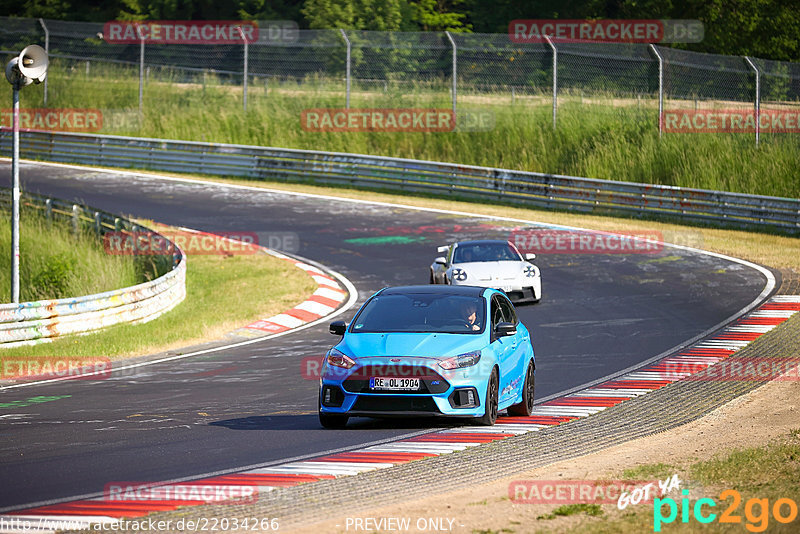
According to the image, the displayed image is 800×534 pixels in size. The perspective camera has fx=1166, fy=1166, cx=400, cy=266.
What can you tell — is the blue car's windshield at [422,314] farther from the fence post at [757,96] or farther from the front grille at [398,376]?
the fence post at [757,96]

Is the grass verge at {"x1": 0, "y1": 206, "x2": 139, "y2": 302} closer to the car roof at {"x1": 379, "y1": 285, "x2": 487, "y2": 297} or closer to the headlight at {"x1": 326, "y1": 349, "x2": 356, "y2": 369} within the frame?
the car roof at {"x1": 379, "y1": 285, "x2": 487, "y2": 297}

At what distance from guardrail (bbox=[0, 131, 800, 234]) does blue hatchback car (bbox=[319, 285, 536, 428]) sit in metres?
19.8

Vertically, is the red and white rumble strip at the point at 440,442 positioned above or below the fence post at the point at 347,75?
below

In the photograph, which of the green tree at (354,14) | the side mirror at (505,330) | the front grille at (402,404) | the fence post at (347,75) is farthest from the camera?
the green tree at (354,14)

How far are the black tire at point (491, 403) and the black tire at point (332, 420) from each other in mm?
1328

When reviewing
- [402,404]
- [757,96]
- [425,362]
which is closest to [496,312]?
[425,362]

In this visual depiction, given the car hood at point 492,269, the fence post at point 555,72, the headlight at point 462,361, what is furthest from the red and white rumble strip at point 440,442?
the fence post at point 555,72

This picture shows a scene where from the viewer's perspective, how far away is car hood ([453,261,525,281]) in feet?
70.5

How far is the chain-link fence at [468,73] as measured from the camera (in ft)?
109

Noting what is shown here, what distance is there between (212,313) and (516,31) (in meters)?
45.6

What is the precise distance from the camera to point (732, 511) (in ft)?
24.8

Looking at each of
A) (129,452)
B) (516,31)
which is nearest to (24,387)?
(129,452)

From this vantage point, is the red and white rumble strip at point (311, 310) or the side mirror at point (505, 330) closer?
the side mirror at point (505, 330)

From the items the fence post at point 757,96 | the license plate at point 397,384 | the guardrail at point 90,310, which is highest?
the fence post at point 757,96
